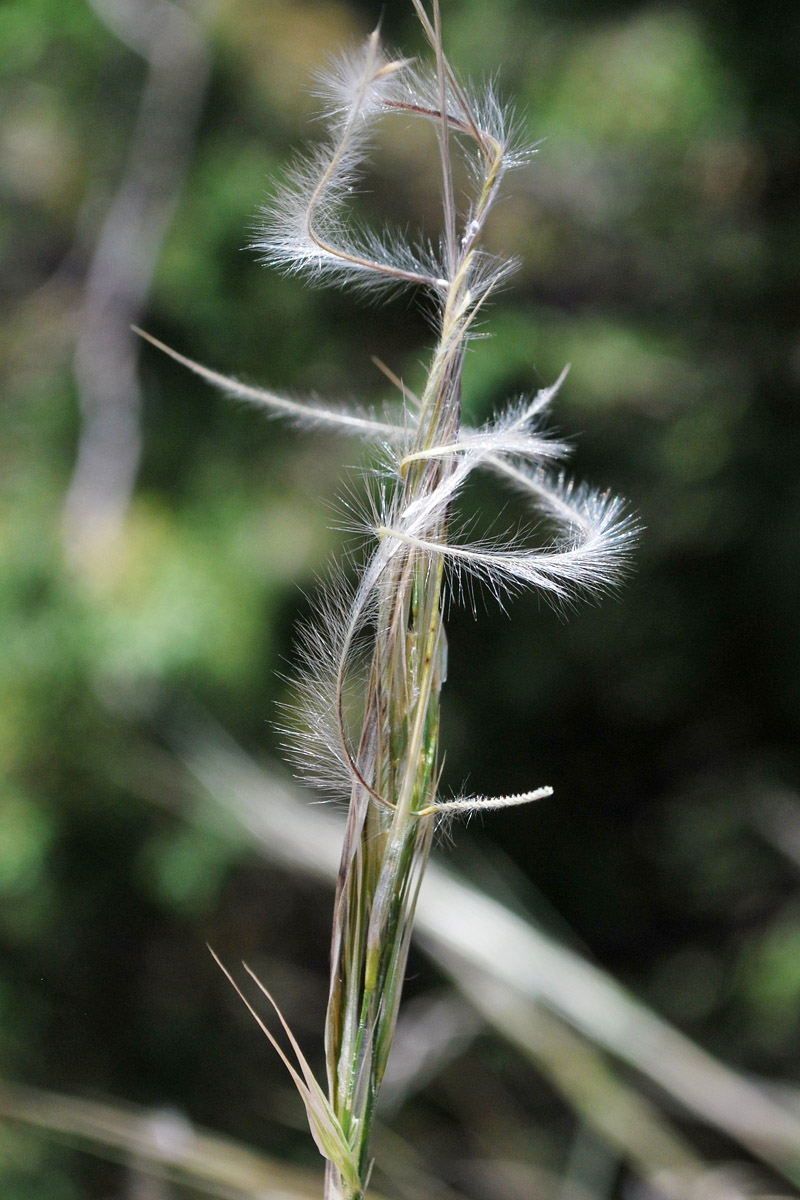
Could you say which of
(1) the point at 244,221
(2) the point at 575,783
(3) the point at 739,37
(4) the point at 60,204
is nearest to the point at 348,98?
(1) the point at 244,221

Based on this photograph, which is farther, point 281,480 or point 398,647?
point 281,480

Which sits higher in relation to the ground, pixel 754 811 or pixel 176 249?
pixel 176 249

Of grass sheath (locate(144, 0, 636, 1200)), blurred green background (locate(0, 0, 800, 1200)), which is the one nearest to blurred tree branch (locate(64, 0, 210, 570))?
blurred green background (locate(0, 0, 800, 1200))

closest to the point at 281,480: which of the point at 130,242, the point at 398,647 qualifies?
the point at 130,242

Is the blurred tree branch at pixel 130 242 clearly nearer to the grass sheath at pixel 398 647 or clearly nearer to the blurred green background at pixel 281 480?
the blurred green background at pixel 281 480

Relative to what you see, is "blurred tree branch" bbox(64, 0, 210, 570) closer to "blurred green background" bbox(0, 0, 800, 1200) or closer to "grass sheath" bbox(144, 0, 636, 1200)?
"blurred green background" bbox(0, 0, 800, 1200)

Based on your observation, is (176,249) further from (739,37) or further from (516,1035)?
(516,1035)

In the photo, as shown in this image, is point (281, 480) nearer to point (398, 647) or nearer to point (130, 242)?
point (130, 242)

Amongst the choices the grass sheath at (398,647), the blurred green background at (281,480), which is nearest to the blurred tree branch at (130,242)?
the blurred green background at (281,480)

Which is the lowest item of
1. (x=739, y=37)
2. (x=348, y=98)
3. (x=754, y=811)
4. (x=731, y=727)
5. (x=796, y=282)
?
(x=348, y=98)
